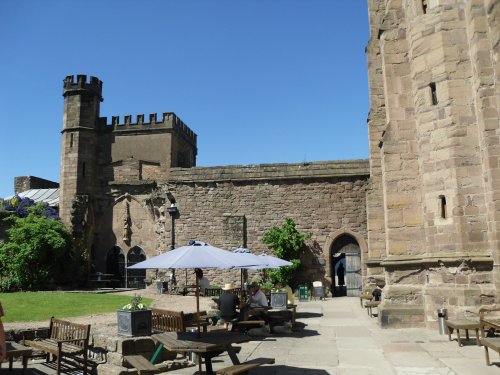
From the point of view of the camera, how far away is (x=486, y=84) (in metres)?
10.0

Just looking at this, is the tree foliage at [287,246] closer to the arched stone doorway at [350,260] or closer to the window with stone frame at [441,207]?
the arched stone doorway at [350,260]

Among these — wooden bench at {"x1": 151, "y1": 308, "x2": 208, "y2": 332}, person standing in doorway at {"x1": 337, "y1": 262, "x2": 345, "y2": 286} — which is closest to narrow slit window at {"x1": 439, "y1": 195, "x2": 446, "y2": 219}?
wooden bench at {"x1": 151, "y1": 308, "x2": 208, "y2": 332}

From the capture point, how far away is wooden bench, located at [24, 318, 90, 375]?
263 inches

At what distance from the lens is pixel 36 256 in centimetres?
2334

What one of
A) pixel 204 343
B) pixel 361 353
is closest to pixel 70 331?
pixel 204 343

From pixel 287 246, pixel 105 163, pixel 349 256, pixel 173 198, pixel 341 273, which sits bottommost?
pixel 341 273

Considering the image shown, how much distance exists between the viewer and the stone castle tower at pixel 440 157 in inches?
391

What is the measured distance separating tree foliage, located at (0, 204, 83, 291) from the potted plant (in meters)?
17.5

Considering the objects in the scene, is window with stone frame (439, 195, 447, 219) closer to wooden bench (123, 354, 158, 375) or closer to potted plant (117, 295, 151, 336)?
potted plant (117, 295, 151, 336)

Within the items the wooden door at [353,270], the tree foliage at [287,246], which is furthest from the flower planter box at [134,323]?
the wooden door at [353,270]

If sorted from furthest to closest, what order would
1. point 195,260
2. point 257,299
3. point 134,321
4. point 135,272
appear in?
point 135,272 < point 257,299 < point 134,321 < point 195,260

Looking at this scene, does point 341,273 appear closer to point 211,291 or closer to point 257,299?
point 211,291

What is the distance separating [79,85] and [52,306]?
1625 centimetres

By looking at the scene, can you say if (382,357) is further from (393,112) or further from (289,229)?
(289,229)
